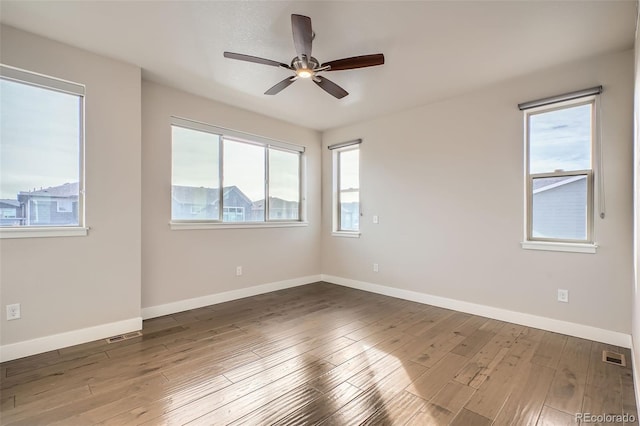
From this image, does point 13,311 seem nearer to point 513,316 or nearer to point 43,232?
point 43,232

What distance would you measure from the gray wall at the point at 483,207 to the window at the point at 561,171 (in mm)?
121

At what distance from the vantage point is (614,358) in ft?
8.07

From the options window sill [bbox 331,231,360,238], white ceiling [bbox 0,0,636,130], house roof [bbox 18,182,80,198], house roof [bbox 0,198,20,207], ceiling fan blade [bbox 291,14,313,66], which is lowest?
window sill [bbox 331,231,360,238]

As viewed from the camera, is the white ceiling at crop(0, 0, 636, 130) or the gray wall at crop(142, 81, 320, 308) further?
the gray wall at crop(142, 81, 320, 308)

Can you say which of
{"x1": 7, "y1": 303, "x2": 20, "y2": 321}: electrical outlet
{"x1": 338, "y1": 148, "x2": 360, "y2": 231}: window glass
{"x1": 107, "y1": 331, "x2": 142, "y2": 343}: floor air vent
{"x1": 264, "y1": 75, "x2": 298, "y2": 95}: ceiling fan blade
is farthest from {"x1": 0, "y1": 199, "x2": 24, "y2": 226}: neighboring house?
{"x1": 338, "y1": 148, "x2": 360, "y2": 231}: window glass

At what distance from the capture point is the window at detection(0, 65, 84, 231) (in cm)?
247

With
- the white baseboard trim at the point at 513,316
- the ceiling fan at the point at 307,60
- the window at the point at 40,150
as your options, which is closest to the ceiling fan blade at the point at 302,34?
the ceiling fan at the point at 307,60

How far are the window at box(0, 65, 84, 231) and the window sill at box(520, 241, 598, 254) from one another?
4.54 m

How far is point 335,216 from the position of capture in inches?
208

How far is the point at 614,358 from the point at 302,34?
11.7 ft

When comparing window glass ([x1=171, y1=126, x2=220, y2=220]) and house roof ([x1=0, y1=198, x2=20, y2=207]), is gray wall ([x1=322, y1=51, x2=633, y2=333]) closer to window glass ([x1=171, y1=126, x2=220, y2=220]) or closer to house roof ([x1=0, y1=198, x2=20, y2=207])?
window glass ([x1=171, y1=126, x2=220, y2=220])

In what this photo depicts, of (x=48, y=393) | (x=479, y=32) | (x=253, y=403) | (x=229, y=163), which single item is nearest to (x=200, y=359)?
(x=253, y=403)

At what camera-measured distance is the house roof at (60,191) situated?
2.60m

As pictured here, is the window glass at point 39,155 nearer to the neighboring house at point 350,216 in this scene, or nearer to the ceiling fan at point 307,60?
the ceiling fan at point 307,60
